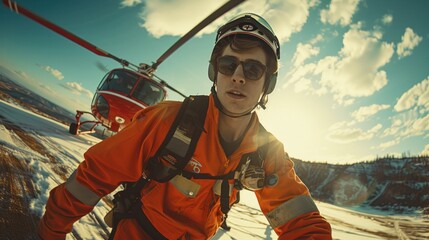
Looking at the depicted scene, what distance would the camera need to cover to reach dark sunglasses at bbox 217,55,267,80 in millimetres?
1799

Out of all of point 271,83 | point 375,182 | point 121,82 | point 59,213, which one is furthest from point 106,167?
point 375,182

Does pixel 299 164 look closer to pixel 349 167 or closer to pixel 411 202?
pixel 349 167

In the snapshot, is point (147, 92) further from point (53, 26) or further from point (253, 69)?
point (253, 69)

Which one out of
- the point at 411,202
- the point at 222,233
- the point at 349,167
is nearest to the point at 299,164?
the point at 349,167

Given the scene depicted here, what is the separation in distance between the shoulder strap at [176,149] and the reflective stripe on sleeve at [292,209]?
798 millimetres

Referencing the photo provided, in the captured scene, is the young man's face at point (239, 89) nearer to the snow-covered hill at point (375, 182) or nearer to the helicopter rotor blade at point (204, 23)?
the helicopter rotor blade at point (204, 23)

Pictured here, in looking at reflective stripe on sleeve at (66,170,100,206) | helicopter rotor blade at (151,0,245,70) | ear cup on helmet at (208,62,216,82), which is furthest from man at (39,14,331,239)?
helicopter rotor blade at (151,0,245,70)

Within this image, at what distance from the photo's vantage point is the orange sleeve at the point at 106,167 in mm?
1227

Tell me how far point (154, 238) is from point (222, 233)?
2.45 m

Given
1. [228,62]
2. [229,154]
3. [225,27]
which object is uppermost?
[225,27]

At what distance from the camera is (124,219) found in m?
1.57

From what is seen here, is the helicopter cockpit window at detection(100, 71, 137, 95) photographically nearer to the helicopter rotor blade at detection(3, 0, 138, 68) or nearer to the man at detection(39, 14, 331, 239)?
the helicopter rotor blade at detection(3, 0, 138, 68)

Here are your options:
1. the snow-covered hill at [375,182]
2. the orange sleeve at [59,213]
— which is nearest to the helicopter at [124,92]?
the orange sleeve at [59,213]

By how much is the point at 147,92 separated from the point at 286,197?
7347 mm
